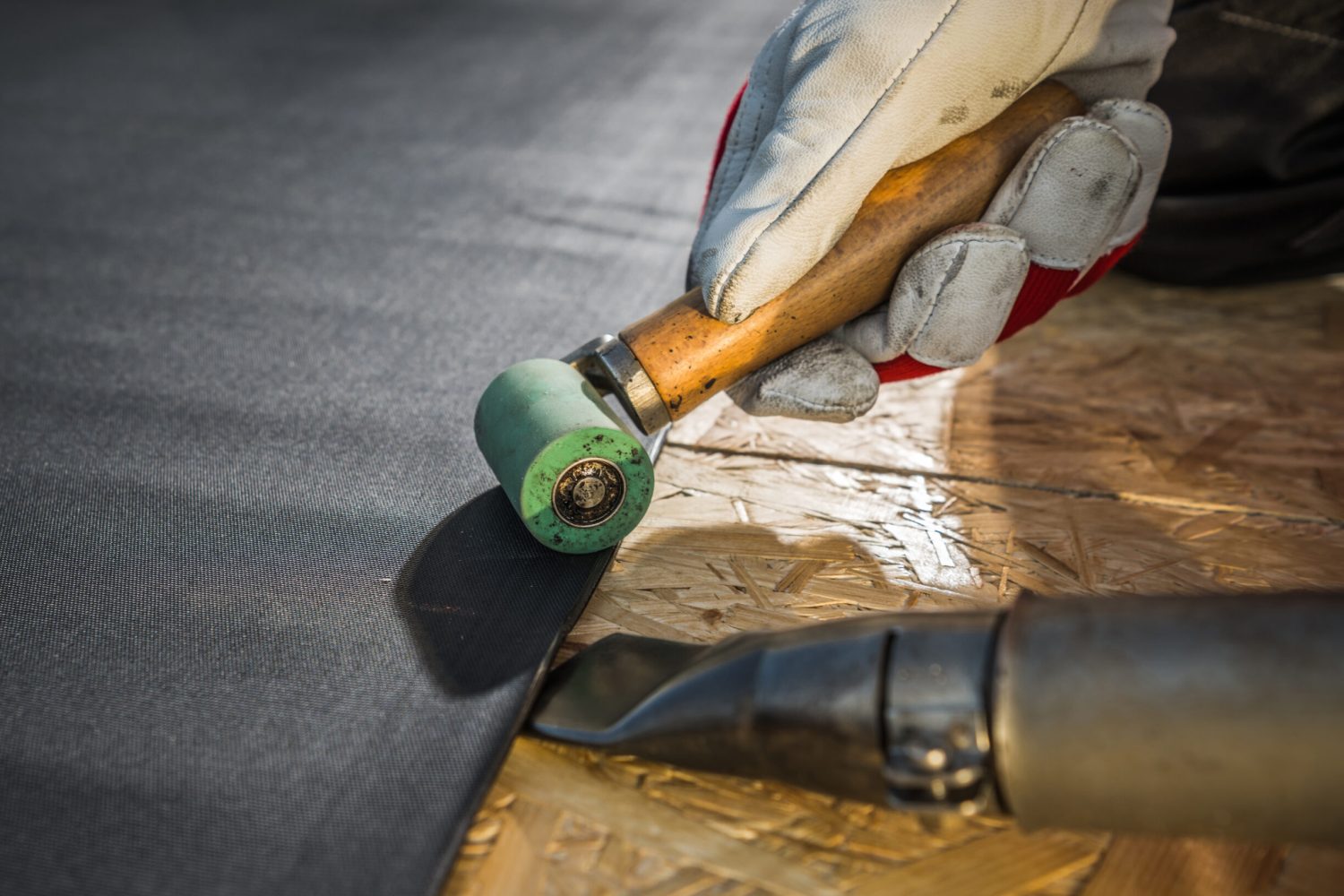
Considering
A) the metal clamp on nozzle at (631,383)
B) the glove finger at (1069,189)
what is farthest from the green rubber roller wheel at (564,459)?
the glove finger at (1069,189)

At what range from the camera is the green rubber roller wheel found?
1508 mm

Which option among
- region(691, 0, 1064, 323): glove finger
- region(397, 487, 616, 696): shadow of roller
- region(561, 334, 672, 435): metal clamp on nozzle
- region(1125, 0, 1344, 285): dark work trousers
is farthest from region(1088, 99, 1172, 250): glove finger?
region(397, 487, 616, 696): shadow of roller

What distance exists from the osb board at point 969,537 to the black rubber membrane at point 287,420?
0.51 ft

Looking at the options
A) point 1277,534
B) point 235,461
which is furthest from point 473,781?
point 1277,534

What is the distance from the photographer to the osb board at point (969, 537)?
3.92ft

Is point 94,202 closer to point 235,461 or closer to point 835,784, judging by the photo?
point 235,461

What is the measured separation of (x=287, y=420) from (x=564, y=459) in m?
0.78

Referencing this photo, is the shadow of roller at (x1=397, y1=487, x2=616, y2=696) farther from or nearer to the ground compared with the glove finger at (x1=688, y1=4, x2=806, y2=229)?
nearer to the ground

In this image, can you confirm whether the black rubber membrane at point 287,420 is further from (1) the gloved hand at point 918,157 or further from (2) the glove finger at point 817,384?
(1) the gloved hand at point 918,157

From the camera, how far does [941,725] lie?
1124 mm

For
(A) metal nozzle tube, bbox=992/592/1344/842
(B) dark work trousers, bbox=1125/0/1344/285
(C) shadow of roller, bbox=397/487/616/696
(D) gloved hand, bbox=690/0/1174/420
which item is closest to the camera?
(A) metal nozzle tube, bbox=992/592/1344/842

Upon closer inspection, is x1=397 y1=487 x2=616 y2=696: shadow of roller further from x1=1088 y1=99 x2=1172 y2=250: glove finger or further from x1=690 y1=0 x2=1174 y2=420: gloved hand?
x1=1088 y1=99 x2=1172 y2=250: glove finger

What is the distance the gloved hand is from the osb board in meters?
0.23

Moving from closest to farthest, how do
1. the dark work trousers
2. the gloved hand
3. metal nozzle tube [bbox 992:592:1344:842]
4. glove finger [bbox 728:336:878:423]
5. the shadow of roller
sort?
→ metal nozzle tube [bbox 992:592:1344:842] → the shadow of roller → the gloved hand → glove finger [bbox 728:336:878:423] → the dark work trousers
